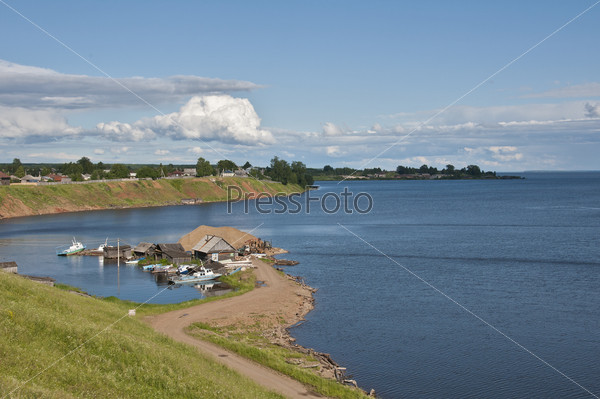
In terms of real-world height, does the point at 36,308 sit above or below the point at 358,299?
above

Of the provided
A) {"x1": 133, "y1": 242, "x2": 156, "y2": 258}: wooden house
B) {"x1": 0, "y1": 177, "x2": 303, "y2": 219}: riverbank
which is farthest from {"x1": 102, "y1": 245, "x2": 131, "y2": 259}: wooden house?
{"x1": 0, "y1": 177, "x2": 303, "y2": 219}: riverbank

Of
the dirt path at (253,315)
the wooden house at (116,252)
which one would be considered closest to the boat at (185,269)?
the dirt path at (253,315)

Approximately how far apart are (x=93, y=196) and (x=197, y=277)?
111716 mm

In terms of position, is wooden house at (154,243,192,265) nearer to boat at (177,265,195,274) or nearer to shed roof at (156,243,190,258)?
shed roof at (156,243,190,258)

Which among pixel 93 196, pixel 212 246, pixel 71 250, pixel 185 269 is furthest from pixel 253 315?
pixel 93 196

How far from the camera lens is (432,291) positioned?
5472cm

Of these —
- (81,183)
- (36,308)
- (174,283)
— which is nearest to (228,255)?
(174,283)

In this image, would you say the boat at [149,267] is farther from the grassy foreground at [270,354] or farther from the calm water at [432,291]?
the grassy foreground at [270,354]

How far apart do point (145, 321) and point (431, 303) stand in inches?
971

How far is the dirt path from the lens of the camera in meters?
30.5

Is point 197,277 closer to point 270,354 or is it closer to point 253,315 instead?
point 253,315

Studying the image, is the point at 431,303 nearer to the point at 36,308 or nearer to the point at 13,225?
the point at 36,308

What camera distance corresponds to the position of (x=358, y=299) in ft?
171

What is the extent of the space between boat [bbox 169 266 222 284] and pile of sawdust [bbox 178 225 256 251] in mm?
17655
